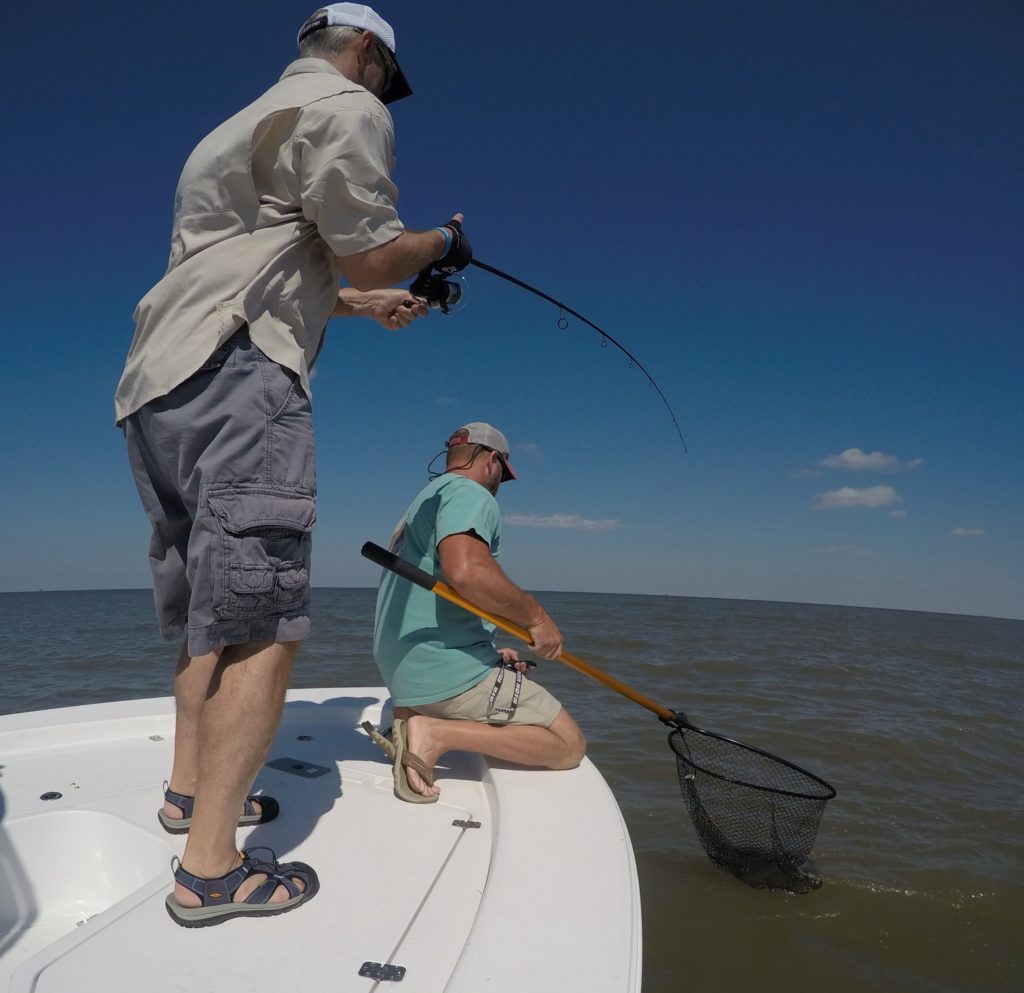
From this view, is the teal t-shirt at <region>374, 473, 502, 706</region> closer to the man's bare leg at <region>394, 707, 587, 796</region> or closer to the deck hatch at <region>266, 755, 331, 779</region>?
the man's bare leg at <region>394, 707, 587, 796</region>

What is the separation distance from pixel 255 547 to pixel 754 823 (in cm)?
260

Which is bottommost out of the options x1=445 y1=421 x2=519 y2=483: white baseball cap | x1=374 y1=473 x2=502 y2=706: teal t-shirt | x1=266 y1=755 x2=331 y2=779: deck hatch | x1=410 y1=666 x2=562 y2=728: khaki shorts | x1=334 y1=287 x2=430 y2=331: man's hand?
x1=266 y1=755 x2=331 y2=779: deck hatch

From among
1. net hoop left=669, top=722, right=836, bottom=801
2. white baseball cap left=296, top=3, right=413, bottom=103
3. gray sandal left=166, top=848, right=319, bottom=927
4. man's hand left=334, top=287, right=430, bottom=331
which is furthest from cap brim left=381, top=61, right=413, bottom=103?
net hoop left=669, top=722, right=836, bottom=801

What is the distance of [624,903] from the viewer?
65.1 inches

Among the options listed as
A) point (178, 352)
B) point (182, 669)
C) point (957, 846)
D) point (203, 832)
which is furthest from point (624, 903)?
point (957, 846)

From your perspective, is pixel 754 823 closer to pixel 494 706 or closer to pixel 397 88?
pixel 494 706

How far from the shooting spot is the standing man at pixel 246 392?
58.6 inches

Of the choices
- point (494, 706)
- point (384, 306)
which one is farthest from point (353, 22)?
point (494, 706)

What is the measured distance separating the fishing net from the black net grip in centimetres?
142

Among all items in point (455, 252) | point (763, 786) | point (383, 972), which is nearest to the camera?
point (383, 972)

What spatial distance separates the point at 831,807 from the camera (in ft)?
13.8

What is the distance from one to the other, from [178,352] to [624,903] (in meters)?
1.66

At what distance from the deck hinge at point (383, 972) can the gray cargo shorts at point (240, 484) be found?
2.30 feet

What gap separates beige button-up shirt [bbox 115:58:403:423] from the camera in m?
1.52
